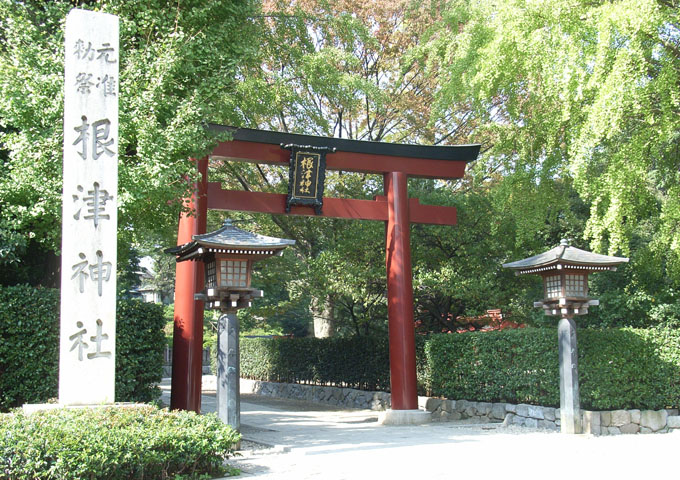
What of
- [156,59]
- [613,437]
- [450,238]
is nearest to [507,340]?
[613,437]

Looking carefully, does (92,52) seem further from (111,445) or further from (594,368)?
(594,368)

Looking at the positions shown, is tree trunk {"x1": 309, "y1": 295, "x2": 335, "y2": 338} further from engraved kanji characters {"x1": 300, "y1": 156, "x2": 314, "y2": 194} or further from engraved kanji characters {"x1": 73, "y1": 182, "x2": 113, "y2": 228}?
engraved kanji characters {"x1": 73, "y1": 182, "x2": 113, "y2": 228}

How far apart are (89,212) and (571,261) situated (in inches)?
281

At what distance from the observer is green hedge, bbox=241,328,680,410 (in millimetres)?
10836

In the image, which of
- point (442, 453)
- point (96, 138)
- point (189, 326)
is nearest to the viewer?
point (96, 138)

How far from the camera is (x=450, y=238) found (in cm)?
1529

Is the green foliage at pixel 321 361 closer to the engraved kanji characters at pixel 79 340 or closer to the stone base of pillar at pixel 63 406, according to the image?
the stone base of pillar at pixel 63 406

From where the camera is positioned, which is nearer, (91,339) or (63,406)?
(63,406)

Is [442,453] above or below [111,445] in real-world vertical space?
below

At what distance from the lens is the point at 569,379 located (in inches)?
406

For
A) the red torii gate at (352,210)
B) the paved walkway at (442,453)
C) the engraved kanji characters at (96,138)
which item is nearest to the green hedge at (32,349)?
the red torii gate at (352,210)

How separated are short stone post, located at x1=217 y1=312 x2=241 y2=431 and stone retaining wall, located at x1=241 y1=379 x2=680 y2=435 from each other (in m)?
5.37

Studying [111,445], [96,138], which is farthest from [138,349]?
[111,445]

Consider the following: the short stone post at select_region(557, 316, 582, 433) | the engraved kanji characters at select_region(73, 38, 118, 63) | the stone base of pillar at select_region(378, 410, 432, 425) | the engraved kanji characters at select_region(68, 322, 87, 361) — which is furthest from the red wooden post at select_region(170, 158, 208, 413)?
the short stone post at select_region(557, 316, 582, 433)
